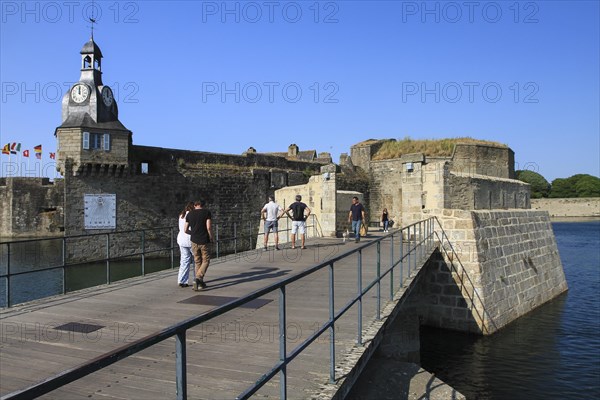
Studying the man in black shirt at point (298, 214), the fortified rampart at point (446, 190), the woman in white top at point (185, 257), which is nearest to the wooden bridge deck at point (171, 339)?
the woman in white top at point (185, 257)

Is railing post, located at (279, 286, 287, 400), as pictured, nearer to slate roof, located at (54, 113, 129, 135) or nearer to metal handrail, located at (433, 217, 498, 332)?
metal handrail, located at (433, 217, 498, 332)

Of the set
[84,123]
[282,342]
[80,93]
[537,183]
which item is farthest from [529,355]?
[537,183]

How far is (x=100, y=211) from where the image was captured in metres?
24.4

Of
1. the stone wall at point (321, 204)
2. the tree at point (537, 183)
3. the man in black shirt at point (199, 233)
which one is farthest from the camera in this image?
the tree at point (537, 183)

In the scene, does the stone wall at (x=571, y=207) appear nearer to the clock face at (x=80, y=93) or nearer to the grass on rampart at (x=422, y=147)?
the grass on rampart at (x=422, y=147)

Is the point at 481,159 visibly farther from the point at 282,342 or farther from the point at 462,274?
the point at 282,342

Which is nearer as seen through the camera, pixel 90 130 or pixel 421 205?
pixel 421 205

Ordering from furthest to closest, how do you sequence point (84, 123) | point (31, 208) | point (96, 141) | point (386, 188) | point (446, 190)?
point (386, 188)
point (31, 208)
point (96, 141)
point (84, 123)
point (446, 190)

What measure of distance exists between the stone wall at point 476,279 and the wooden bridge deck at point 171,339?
198 inches

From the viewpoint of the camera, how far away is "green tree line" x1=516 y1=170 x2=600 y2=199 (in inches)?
3403

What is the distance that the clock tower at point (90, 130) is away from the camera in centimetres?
2345

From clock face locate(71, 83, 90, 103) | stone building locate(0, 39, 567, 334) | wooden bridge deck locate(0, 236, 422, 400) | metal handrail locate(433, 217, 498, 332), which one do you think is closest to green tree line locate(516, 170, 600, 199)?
stone building locate(0, 39, 567, 334)

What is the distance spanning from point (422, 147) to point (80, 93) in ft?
73.1

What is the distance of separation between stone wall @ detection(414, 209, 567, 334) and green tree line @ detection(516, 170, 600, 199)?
81022 mm
